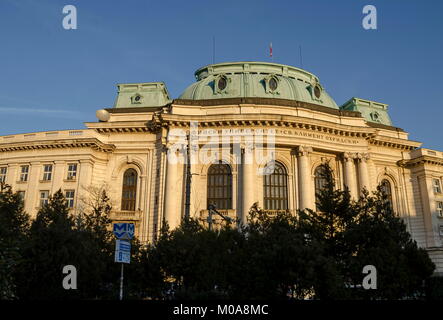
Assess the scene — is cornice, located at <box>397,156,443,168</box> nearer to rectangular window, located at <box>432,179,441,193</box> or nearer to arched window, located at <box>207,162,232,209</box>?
rectangular window, located at <box>432,179,441,193</box>

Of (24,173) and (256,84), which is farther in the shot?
(256,84)

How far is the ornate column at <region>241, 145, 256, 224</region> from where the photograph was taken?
3875cm

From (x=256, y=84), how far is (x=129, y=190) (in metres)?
17.8

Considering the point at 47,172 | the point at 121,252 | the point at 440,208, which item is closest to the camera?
the point at 121,252

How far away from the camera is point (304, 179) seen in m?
40.8

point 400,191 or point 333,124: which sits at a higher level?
point 333,124

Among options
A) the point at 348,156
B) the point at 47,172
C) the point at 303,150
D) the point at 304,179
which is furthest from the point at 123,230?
the point at 348,156

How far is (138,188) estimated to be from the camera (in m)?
42.7

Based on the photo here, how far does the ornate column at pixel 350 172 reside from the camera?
4262cm

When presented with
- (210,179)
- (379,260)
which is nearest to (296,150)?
(210,179)

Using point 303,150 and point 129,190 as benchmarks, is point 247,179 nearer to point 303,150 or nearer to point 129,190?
point 303,150
